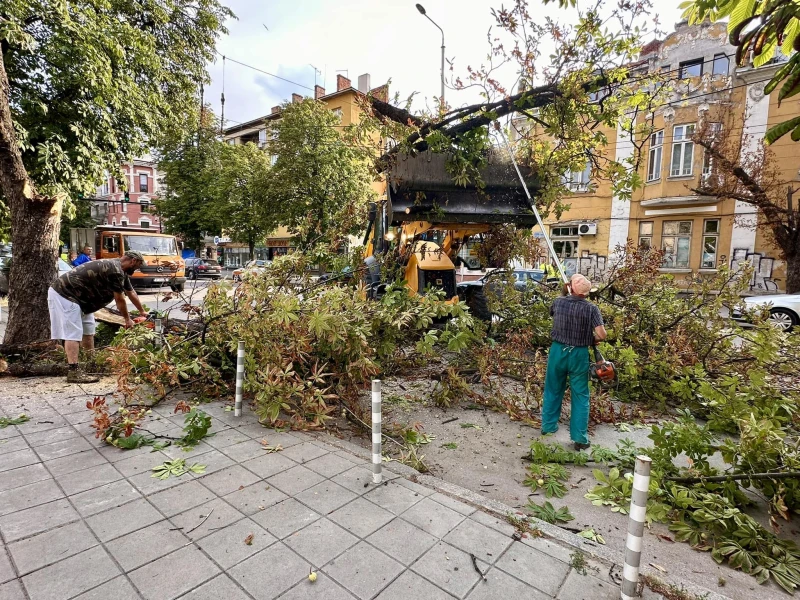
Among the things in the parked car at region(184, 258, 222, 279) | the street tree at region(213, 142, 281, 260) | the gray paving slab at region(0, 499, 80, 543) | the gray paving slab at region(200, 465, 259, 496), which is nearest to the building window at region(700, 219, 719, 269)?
the street tree at region(213, 142, 281, 260)

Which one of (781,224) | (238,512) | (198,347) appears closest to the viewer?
(238,512)

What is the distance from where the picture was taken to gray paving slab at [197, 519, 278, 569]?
2.29 meters

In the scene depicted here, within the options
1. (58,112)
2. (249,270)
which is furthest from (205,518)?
(58,112)

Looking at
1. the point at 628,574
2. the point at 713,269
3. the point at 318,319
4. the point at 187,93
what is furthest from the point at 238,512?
the point at 713,269

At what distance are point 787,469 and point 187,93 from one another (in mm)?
14217

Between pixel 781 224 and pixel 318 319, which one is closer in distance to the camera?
pixel 318 319

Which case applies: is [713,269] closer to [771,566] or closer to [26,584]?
[771,566]

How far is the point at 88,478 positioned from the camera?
308 cm

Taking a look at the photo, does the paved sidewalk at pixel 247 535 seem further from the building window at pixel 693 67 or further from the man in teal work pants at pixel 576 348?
the building window at pixel 693 67

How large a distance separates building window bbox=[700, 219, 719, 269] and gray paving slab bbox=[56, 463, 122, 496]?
75.6ft

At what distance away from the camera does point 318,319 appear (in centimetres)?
Result: 402

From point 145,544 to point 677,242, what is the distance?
926 inches

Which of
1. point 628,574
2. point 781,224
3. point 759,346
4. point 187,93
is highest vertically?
point 187,93

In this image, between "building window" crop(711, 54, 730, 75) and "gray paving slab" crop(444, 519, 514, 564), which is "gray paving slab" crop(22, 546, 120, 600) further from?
"building window" crop(711, 54, 730, 75)
